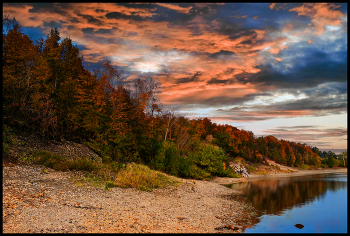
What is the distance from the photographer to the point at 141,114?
4009 cm

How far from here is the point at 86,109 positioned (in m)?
32.8

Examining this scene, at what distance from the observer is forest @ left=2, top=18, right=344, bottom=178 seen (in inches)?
969

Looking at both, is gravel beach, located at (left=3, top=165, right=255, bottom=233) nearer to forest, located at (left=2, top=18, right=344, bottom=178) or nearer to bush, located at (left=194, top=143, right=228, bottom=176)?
forest, located at (left=2, top=18, right=344, bottom=178)

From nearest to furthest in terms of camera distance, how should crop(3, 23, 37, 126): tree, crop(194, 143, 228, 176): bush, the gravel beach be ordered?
1. the gravel beach
2. crop(3, 23, 37, 126): tree
3. crop(194, 143, 228, 176): bush

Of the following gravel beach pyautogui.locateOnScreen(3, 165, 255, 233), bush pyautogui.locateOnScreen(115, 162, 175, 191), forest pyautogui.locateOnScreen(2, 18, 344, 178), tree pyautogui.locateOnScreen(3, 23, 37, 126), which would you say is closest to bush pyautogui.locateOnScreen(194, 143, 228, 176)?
forest pyautogui.locateOnScreen(2, 18, 344, 178)

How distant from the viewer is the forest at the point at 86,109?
24.6 metres

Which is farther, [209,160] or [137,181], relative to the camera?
[209,160]

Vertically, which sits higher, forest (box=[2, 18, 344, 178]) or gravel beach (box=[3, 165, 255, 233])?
forest (box=[2, 18, 344, 178])

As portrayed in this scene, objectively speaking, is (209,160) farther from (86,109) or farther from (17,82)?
(17,82)

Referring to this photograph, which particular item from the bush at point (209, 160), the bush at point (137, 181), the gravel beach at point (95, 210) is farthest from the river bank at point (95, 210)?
the bush at point (209, 160)

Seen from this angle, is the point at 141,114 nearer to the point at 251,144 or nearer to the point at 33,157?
the point at 33,157

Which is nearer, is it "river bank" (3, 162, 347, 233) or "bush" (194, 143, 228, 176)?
"river bank" (3, 162, 347, 233)

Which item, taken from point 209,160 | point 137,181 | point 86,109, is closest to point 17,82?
point 86,109

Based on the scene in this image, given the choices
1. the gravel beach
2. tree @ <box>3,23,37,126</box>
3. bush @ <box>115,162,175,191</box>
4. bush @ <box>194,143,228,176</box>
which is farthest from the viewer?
bush @ <box>194,143,228,176</box>
